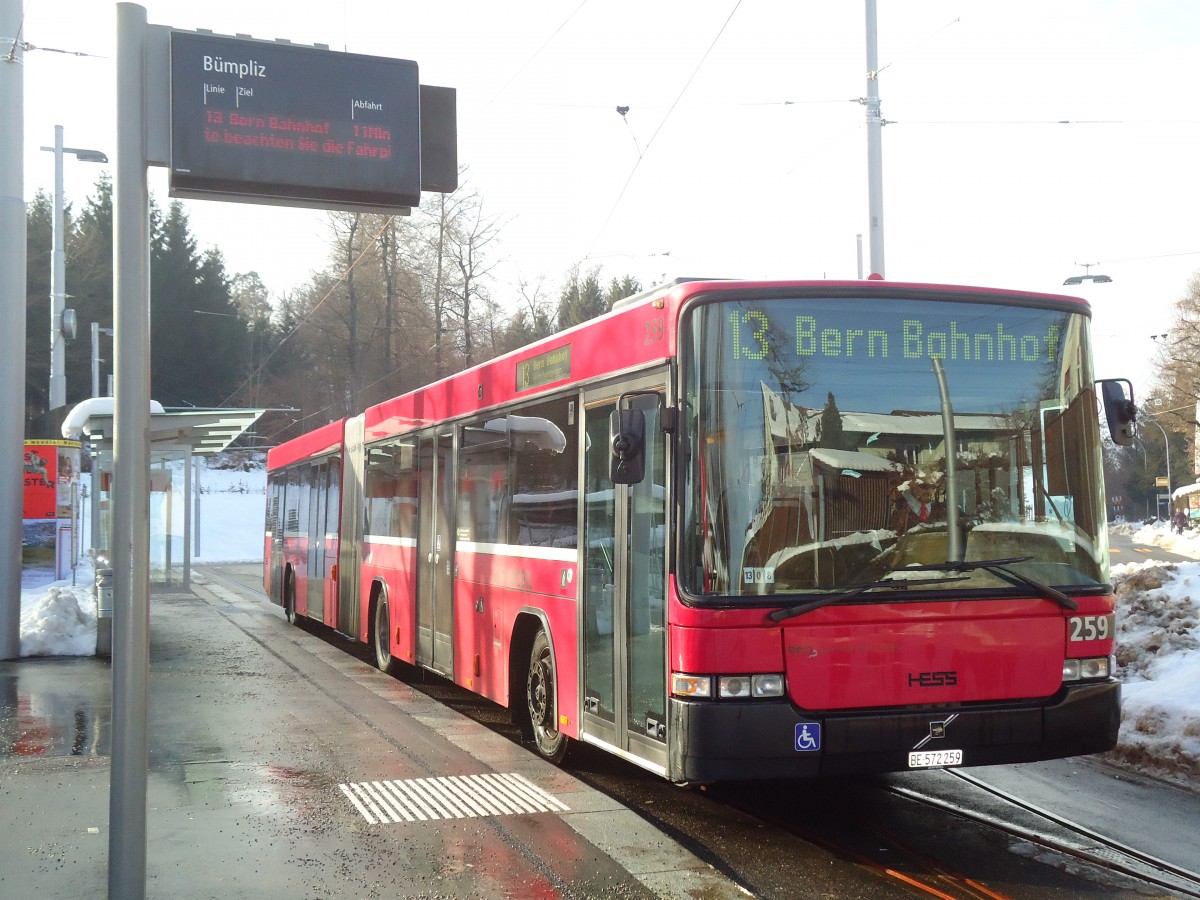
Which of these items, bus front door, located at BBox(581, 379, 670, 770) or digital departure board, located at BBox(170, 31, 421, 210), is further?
bus front door, located at BBox(581, 379, 670, 770)

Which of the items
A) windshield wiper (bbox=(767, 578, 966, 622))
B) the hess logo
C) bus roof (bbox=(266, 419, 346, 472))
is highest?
bus roof (bbox=(266, 419, 346, 472))

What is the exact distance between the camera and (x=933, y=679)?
21.5 ft

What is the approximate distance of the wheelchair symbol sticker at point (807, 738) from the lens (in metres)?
6.32

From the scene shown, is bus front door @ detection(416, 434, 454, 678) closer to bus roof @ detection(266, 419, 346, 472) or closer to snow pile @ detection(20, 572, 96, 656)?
bus roof @ detection(266, 419, 346, 472)

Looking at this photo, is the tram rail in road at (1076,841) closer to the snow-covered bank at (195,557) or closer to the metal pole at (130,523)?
the metal pole at (130,523)

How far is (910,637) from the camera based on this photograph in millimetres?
6496

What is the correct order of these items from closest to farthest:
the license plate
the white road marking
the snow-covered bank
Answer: the license plate < the white road marking < the snow-covered bank

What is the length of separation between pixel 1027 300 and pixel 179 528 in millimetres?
57143

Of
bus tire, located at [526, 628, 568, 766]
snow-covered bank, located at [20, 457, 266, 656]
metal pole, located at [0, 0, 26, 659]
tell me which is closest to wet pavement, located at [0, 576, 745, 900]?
bus tire, located at [526, 628, 568, 766]

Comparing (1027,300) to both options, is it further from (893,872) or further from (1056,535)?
(893,872)

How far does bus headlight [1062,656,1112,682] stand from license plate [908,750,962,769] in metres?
0.81

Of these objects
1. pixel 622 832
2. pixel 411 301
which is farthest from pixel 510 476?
pixel 411 301

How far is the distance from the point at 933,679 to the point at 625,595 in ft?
5.98

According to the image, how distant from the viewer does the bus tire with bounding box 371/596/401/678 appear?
46.7ft
